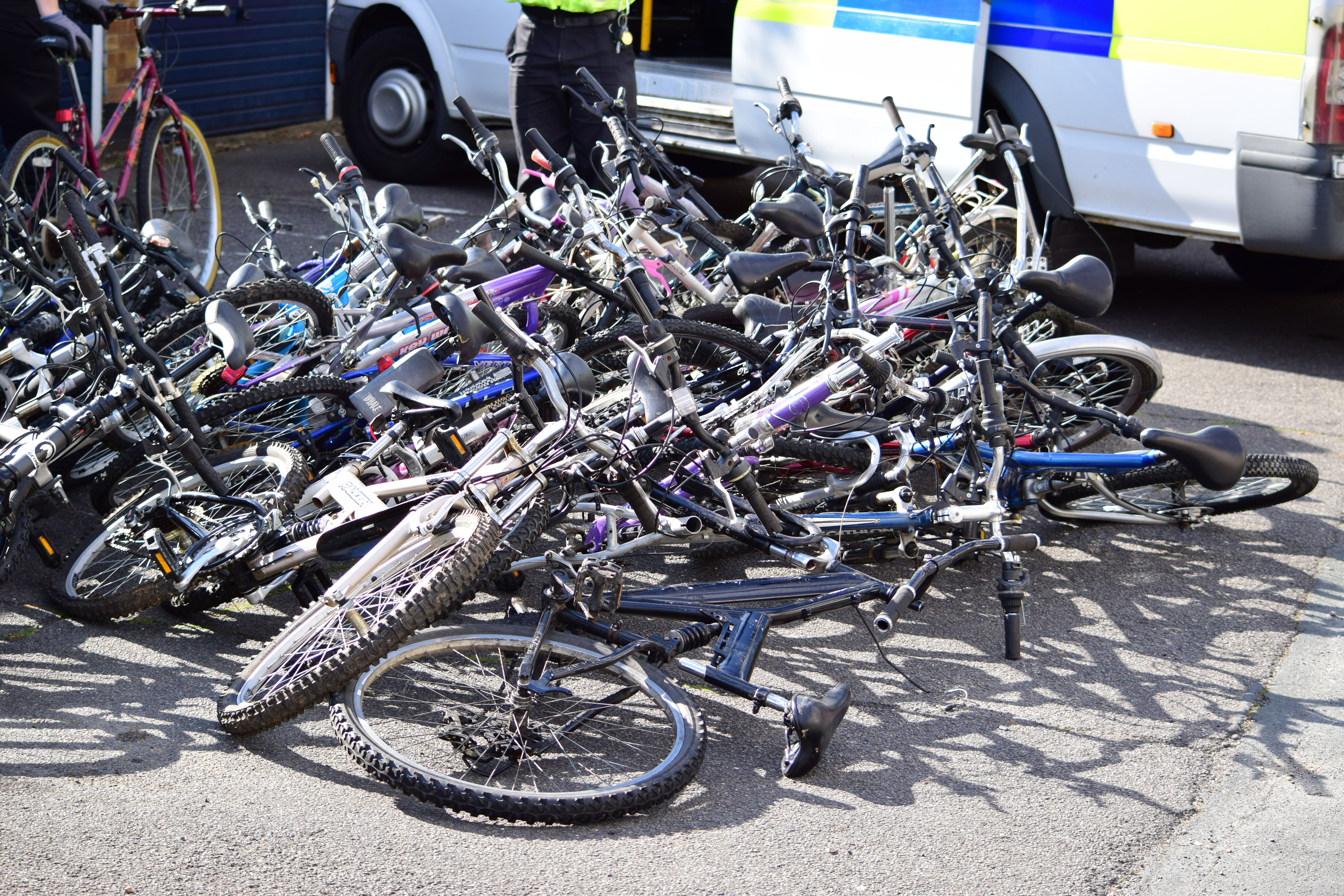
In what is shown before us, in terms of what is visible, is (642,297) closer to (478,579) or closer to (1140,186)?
(478,579)

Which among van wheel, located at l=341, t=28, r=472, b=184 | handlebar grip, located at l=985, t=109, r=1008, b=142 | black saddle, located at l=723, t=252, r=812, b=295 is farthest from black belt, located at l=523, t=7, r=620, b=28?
van wheel, located at l=341, t=28, r=472, b=184

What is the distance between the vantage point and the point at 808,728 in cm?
324

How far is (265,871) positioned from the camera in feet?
9.36

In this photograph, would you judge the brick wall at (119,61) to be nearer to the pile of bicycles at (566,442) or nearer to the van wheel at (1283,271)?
the pile of bicycles at (566,442)

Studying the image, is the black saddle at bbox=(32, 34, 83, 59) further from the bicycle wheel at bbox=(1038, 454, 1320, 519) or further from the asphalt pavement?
the bicycle wheel at bbox=(1038, 454, 1320, 519)

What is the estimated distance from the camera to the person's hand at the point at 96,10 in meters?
6.25

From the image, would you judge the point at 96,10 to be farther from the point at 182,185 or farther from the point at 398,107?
the point at 398,107

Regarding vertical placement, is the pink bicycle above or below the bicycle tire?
above

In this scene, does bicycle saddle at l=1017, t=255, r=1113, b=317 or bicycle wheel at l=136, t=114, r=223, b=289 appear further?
bicycle wheel at l=136, t=114, r=223, b=289

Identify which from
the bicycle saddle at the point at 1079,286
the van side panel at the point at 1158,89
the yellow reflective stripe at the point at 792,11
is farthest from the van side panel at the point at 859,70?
the bicycle saddle at the point at 1079,286

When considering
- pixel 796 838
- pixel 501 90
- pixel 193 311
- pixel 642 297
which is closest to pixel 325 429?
pixel 193 311

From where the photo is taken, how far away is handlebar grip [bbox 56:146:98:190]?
4738 millimetres

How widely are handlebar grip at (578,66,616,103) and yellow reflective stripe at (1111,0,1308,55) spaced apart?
2527 mm

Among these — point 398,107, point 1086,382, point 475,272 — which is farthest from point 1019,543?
point 398,107
